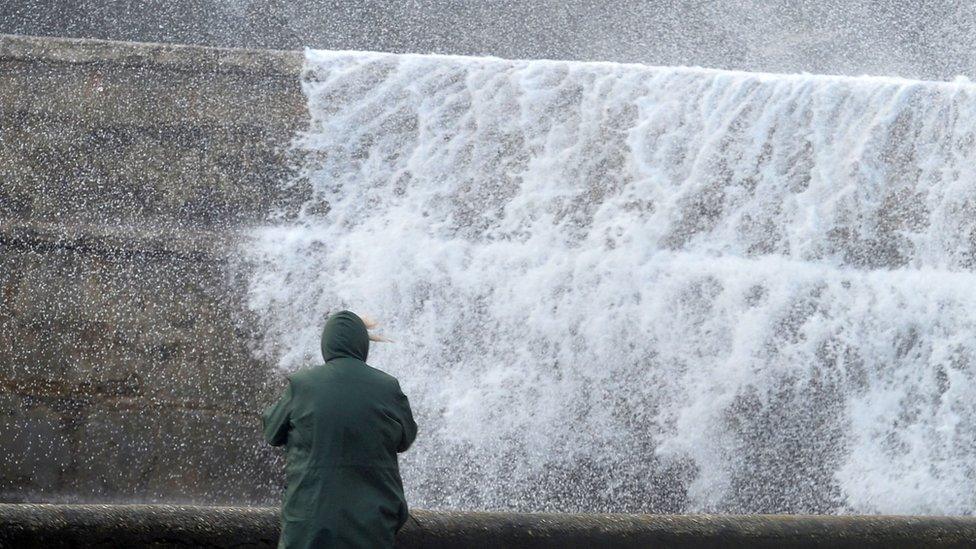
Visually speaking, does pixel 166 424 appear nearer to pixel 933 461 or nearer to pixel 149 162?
pixel 149 162

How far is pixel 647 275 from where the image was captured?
4.63 m

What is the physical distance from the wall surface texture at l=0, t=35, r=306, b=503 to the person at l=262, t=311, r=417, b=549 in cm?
147

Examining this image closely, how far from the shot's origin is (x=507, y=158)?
4988 millimetres

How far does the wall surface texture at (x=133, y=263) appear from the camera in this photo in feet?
13.6

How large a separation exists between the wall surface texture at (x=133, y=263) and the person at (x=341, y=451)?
1.47 m

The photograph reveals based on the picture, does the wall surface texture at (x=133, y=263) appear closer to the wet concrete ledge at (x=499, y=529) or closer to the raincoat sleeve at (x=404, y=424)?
the wet concrete ledge at (x=499, y=529)

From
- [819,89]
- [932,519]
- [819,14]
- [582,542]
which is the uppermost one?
[819,14]

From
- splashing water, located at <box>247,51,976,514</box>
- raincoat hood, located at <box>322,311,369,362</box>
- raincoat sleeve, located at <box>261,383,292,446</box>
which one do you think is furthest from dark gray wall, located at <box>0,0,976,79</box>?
raincoat sleeve, located at <box>261,383,292,446</box>

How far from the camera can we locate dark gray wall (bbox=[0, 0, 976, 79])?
19.4ft

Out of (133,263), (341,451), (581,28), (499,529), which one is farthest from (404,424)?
(581,28)

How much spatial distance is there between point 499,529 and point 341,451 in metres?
0.80

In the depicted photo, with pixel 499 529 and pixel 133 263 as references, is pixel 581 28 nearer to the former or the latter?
pixel 133 263

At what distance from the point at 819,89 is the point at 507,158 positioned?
1888 mm

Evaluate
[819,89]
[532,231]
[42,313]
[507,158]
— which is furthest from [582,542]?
[819,89]
